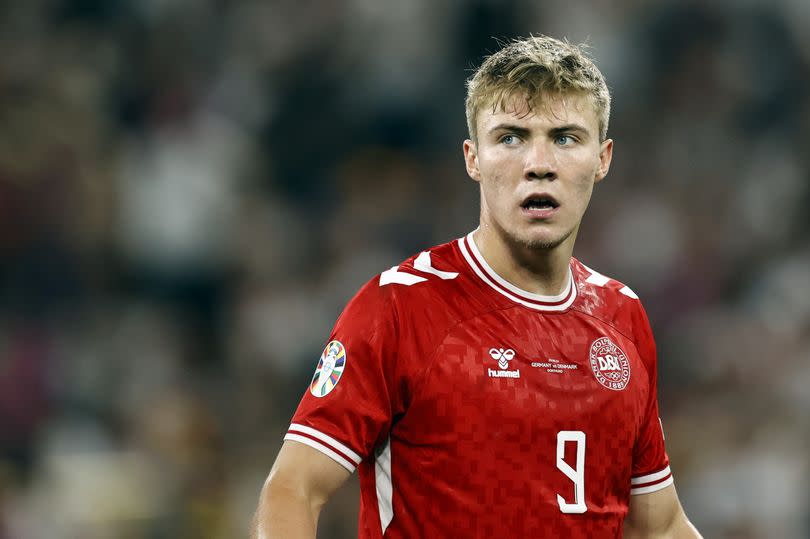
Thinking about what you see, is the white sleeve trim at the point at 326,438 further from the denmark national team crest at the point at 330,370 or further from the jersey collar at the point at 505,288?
the jersey collar at the point at 505,288

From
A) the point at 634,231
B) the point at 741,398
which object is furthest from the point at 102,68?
the point at 741,398

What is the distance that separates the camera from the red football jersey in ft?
11.2

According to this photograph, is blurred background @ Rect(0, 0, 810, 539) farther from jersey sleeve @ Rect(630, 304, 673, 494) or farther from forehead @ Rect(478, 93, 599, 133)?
forehead @ Rect(478, 93, 599, 133)

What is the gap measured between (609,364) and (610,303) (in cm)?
29

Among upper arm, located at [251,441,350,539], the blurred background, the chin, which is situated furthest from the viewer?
the blurred background

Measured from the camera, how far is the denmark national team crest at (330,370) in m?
3.42

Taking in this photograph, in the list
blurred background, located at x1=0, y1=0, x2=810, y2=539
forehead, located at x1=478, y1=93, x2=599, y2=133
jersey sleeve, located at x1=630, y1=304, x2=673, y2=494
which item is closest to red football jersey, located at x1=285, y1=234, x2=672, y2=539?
jersey sleeve, located at x1=630, y1=304, x2=673, y2=494

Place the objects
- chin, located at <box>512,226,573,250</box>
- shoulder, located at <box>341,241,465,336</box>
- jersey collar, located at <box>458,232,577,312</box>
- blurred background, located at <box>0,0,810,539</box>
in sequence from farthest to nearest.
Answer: blurred background, located at <box>0,0,810,539</box> → jersey collar, located at <box>458,232,577,312</box> → chin, located at <box>512,226,573,250</box> → shoulder, located at <box>341,241,465,336</box>

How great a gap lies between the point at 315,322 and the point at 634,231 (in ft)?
9.35

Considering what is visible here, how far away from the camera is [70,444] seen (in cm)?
794

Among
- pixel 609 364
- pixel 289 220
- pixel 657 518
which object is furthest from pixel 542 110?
pixel 289 220

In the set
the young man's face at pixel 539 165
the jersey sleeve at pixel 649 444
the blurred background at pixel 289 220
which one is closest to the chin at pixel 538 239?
the young man's face at pixel 539 165

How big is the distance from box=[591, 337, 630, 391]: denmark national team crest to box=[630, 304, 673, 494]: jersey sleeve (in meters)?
0.15

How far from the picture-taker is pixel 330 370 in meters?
3.45
